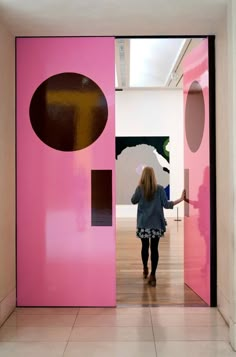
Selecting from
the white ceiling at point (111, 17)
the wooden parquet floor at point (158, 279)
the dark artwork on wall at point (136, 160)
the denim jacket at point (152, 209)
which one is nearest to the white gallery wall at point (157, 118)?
the dark artwork on wall at point (136, 160)

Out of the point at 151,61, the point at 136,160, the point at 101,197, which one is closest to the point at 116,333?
the point at 101,197

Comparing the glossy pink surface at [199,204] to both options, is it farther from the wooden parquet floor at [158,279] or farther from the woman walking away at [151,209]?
the woman walking away at [151,209]

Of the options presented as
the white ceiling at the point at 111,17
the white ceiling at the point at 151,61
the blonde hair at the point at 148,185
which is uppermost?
the white ceiling at the point at 151,61

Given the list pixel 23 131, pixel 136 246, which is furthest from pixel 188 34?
pixel 136 246

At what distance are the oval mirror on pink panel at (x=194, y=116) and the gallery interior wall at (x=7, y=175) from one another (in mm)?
2180

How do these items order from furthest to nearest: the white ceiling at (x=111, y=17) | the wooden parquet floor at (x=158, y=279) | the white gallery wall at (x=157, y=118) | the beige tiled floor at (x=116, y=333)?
the white gallery wall at (x=157, y=118), the wooden parquet floor at (x=158, y=279), the white ceiling at (x=111, y=17), the beige tiled floor at (x=116, y=333)

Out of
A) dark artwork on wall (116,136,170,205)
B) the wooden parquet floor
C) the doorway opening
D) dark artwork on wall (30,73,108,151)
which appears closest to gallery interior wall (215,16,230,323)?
the doorway opening

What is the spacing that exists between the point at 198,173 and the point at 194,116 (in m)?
0.74

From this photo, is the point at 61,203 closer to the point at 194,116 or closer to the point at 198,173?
the point at 198,173

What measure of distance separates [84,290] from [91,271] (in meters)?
0.23

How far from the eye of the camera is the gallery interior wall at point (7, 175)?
419 centimetres

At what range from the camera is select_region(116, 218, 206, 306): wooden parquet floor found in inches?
194

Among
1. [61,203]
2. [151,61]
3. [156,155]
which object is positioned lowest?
[61,203]

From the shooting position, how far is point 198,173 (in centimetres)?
505
